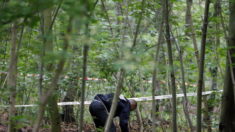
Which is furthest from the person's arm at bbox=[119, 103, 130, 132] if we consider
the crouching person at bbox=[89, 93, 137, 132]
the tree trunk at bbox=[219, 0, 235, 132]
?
the tree trunk at bbox=[219, 0, 235, 132]

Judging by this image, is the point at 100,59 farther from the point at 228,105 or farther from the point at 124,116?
the point at 228,105

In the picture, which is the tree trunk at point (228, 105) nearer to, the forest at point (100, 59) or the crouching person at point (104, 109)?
the forest at point (100, 59)

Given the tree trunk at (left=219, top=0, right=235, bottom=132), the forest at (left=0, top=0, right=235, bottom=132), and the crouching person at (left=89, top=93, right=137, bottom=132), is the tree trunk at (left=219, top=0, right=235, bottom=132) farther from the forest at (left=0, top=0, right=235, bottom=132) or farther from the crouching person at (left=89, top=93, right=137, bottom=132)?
the crouching person at (left=89, top=93, right=137, bottom=132)

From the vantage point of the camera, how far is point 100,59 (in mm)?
6023

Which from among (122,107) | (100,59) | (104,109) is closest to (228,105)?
(122,107)

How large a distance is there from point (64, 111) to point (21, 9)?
6.39 m

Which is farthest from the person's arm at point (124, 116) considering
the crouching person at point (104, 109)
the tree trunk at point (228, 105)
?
the tree trunk at point (228, 105)

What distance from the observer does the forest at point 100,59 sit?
4.75 feet

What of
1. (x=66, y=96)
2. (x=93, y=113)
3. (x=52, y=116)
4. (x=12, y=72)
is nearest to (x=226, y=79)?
(x=93, y=113)

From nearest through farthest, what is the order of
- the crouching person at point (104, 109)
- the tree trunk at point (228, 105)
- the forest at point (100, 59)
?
the forest at point (100, 59) < the tree trunk at point (228, 105) < the crouching person at point (104, 109)

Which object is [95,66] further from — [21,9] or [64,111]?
[21,9]

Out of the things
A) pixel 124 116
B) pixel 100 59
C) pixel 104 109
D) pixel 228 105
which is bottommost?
pixel 124 116

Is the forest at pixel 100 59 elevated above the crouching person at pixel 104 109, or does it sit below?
above

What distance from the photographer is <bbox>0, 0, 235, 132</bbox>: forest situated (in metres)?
1.45
